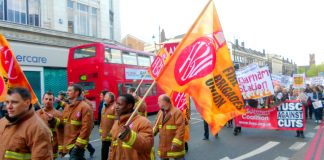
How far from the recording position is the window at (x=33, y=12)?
809 inches

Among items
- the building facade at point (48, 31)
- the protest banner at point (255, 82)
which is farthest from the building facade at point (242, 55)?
the protest banner at point (255, 82)

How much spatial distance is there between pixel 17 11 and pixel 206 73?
60.6ft

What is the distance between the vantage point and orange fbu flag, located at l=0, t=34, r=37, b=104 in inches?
200

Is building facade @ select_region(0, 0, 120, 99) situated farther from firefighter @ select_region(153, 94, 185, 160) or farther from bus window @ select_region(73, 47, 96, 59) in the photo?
firefighter @ select_region(153, 94, 185, 160)

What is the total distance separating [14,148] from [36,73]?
59.5 ft

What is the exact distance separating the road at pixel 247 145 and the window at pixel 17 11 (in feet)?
36.5

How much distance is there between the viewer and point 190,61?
13.7ft

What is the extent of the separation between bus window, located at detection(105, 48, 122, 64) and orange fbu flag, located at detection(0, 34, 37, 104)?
33.5 ft

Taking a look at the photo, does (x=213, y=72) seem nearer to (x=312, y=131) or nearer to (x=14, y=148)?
(x=14, y=148)

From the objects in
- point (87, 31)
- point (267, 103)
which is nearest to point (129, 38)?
point (87, 31)

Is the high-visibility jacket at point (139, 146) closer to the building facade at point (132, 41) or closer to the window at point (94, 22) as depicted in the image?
the window at point (94, 22)

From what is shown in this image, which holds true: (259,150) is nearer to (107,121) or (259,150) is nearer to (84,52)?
(107,121)

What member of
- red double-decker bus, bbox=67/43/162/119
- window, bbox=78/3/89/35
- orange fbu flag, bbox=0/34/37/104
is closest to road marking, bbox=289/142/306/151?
orange fbu flag, bbox=0/34/37/104

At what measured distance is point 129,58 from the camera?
57.5 feet
